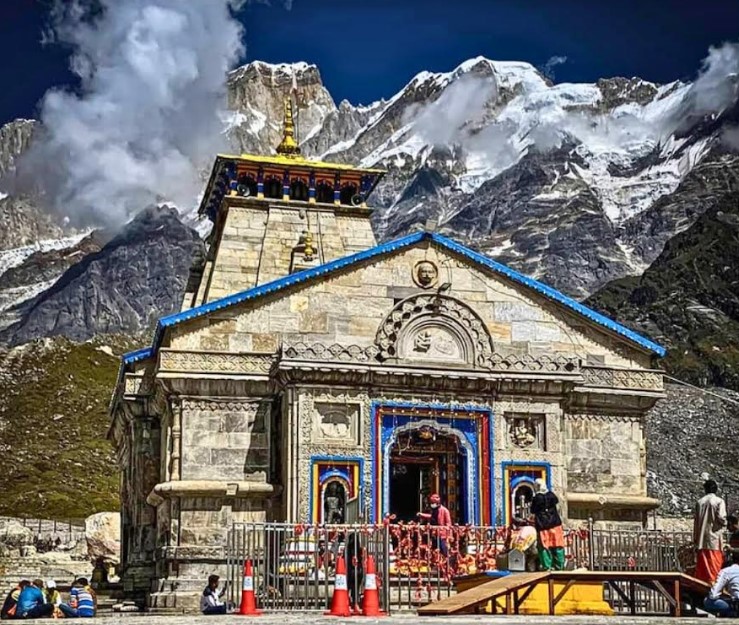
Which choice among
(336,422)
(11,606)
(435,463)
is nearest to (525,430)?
(435,463)

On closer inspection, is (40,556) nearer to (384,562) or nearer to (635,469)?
(635,469)

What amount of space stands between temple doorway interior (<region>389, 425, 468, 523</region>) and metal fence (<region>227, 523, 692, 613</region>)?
4.29 metres

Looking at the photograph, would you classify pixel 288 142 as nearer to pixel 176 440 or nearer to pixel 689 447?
pixel 176 440

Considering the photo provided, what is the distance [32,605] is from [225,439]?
9463mm

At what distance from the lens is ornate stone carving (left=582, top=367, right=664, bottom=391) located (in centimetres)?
3095

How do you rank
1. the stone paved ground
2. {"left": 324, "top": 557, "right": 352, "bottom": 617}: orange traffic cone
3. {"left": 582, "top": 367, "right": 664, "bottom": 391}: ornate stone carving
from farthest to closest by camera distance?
{"left": 582, "top": 367, "right": 664, "bottom": 391}: ornate stone carving, {"left": 324, "top": 557, "right": 352, "bottom": 617}: orange traffic cone, the stone paved ground

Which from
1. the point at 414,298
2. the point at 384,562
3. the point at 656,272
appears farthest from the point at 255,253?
the point at 656,272

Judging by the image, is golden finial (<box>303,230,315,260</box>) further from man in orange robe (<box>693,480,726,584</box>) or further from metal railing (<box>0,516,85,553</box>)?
metal railing (<box>0,516,85,553</box>)

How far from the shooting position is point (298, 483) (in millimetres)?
27609

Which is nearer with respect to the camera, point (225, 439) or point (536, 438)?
point (225, 439)

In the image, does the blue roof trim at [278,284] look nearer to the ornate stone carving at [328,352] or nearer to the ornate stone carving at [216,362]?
the ornate stone carving at [216,362]

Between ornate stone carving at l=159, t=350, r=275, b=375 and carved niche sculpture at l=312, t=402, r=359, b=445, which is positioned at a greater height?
ornate stone carving at l=159, t=350, r=275, b=375

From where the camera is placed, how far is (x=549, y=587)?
1759 cm

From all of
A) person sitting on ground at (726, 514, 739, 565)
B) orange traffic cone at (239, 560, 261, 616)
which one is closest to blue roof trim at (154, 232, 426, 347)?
orange traffic cone at (239, 560, 261, 616)
